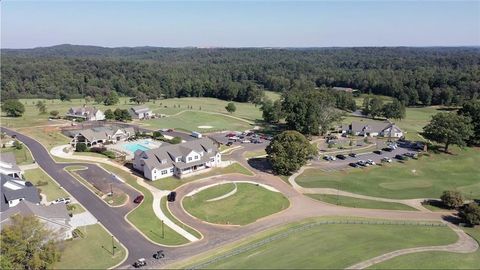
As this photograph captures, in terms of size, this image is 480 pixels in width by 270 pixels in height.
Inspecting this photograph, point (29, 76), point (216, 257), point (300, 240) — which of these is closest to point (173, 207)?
point (216, 257)

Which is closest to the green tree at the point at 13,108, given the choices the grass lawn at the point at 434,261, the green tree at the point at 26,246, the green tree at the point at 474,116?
the green tree at the point at 26,246

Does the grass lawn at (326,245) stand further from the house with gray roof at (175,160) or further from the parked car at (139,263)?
the house with gray roof at (175,160)

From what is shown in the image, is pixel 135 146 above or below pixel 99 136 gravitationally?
below

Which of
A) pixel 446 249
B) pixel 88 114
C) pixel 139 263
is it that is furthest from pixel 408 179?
pixel 88 114

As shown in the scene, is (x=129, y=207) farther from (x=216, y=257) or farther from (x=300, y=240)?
(x=300, y=240)

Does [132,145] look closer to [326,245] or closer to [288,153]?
[288,153]

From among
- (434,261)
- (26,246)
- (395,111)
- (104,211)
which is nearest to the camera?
(26,246)

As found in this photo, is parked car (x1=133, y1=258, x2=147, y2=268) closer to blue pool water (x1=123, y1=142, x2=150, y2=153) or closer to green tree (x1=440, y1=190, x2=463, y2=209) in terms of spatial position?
blue pool water (x1=123, y1=142, x2=150, y2=153)
